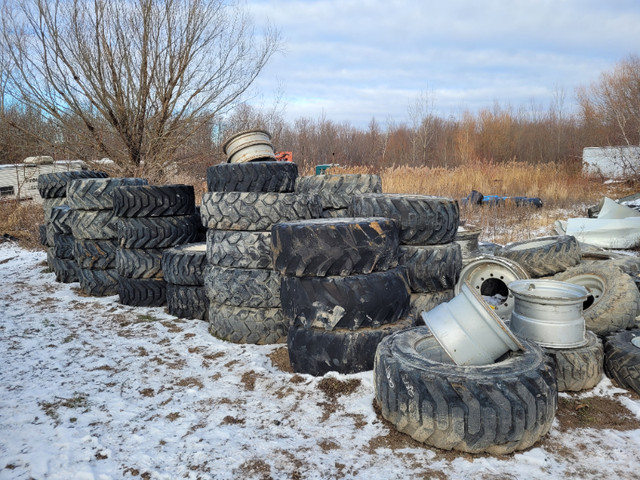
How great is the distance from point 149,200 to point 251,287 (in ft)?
6.85

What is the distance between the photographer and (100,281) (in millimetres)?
6168

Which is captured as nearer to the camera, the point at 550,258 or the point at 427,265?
the point at 427,265

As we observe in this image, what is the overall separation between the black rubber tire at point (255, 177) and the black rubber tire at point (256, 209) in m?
0.22

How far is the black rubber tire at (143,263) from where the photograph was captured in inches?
217

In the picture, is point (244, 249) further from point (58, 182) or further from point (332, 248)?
point (58, 182)

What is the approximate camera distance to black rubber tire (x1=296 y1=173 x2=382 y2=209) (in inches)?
197

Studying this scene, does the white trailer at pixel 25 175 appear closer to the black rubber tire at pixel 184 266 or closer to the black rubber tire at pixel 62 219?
the black rubber tire at pixel 62 219

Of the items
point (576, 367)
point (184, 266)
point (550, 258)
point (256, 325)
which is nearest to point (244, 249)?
point (256, 325)

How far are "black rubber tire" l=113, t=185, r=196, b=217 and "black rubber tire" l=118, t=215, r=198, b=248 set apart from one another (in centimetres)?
8

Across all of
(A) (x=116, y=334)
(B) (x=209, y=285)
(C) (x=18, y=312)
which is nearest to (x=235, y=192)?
(B) (x=209, y=285)

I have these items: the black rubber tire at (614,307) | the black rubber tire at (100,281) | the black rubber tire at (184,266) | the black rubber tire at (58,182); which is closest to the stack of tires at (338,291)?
the black rubber tire at (184,266)

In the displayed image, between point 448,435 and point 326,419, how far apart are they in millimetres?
777

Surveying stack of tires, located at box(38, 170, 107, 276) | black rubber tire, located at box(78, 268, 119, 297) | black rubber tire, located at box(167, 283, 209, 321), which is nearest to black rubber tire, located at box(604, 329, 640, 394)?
black rubber tire, located at box(167, 283, 209, 321)

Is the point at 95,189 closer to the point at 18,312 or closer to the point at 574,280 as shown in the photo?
the point at 18,312
